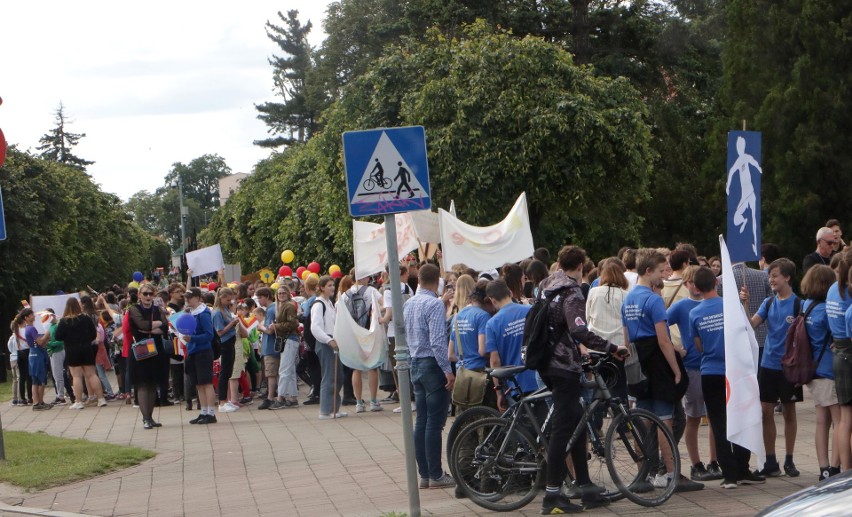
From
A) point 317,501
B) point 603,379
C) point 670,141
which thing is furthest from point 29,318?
point 670,141

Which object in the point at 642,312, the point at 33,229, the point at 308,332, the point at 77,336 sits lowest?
the point at 308,332

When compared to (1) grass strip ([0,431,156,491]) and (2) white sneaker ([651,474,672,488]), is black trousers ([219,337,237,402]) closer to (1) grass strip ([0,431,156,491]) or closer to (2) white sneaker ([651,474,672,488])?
(1) grass strip ([0,431,156,491])

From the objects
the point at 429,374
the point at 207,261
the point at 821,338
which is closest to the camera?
the point at 821,338

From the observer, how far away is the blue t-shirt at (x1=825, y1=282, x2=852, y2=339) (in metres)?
8.87

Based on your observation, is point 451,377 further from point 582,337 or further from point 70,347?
point 70,347

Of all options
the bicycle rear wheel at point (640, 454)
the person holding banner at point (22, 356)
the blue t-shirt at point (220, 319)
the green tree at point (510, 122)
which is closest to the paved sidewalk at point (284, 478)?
the bicycle rear wheel at point (640, 454)

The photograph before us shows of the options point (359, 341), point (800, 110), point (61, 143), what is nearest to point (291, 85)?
point (61, 143)

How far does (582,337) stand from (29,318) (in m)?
16.5

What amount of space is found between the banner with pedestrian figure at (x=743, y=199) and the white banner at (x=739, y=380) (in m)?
0.93

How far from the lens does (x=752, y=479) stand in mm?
9555

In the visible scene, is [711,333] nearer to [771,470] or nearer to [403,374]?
[771,470]

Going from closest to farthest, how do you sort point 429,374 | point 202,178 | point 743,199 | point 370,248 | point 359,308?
1. point 743,199
2. point 429,374
3. point 359,308
4. point 370,248
5. point 202,178

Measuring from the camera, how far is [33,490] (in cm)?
1166

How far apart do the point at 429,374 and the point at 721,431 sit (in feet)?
7.92
